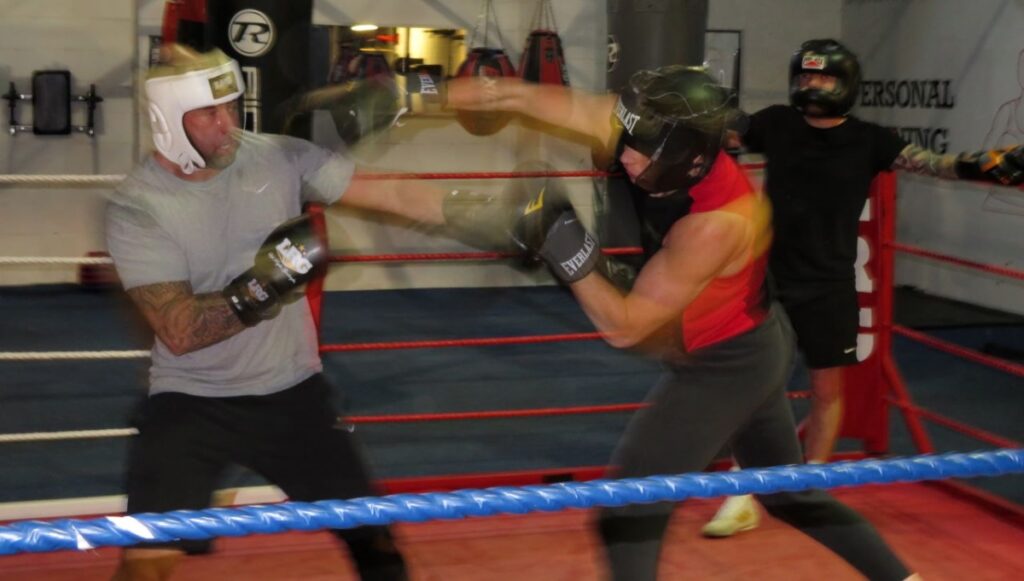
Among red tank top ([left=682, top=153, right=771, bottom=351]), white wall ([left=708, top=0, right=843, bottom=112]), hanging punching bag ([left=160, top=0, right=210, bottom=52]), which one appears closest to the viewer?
red tank top ([left=682, top=153, right=771, bottom=351])

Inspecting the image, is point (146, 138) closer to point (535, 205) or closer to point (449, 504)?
point (535, 205)

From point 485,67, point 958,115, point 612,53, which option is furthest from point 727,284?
point 958,115

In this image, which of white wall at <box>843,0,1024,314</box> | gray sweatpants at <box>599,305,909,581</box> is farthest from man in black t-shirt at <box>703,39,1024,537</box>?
white wall at <box>843,0,1024,314</box>

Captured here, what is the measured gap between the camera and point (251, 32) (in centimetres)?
420

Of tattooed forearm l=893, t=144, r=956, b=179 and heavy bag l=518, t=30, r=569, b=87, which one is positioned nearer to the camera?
tattooed forearm l=893, t=144, r=956, b=179

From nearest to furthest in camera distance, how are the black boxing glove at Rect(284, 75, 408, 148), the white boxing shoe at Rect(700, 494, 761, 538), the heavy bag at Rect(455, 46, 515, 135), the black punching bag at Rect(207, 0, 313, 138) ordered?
1. the black boxing glove at Rect(284, 75, 408, 148)
2. the white boxing shoe at Rect(700, 494, 761, 538)
3. the black punching bag at Rect(207, 0, 313, 138)
4. the heavy bag at Rect(455, 46, 515, 135)

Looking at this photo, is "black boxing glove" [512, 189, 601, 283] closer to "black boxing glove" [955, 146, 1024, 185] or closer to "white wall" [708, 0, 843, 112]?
"black boxing glove" [955, 146, 1024, 185]

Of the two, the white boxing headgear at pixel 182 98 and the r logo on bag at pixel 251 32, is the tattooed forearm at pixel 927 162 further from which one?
the r logo on bag at pixel 251 32

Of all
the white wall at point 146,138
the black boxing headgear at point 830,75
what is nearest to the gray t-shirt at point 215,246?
the black boxing headgear at point 830,75

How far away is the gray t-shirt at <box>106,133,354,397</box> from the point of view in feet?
6.86

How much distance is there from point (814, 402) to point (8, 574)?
2.08 m

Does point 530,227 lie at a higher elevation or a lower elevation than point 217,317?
higher

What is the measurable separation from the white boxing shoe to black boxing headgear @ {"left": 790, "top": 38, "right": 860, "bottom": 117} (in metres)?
1.02

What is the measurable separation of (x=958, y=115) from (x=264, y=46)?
4.96 meters
